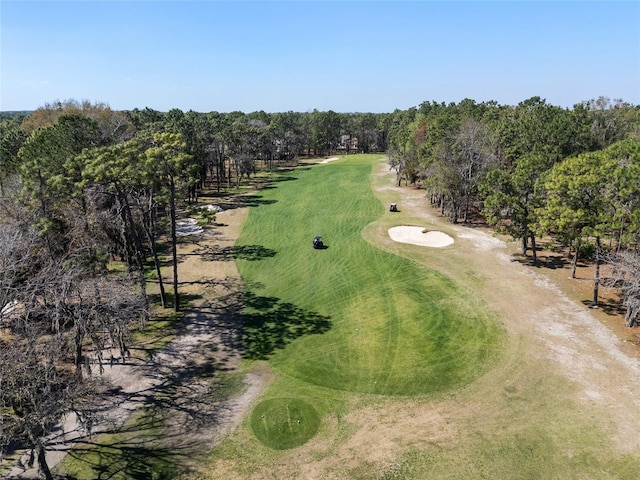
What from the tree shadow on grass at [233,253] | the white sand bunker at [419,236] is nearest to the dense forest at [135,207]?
the tree shadow on grass at [233,253]

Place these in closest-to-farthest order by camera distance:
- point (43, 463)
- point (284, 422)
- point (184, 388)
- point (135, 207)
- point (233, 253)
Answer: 1. point (43, 463)
2. point (284, 422)
3. point (184, 388)
4. point (135, 207)
5. point (233, 253)

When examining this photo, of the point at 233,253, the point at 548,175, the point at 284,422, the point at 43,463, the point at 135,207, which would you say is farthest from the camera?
the point at 233,253

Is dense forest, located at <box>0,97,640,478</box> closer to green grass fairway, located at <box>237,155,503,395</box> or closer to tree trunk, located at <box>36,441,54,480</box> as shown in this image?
tree trunk, located at <box>36,441,54,480</box>

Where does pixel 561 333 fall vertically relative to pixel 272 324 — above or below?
above

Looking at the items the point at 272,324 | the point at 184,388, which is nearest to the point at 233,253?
the point at 272,324

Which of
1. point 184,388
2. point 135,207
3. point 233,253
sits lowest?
point 184,388

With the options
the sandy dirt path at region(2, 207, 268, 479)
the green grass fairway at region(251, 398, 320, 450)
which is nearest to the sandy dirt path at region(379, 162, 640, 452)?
the green grass fairway at region(251, 398, 320, 450)

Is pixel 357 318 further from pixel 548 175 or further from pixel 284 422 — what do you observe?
pixel 548 175
